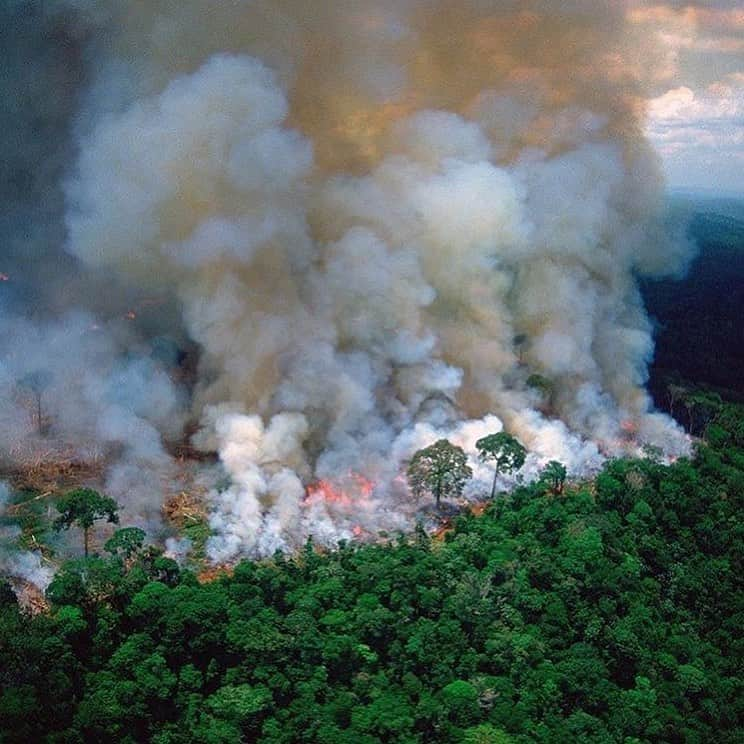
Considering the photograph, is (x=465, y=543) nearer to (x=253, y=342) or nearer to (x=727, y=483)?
(x=253, y=342)

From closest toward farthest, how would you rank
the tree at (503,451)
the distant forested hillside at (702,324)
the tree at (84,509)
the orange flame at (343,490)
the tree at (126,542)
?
the tree at (126,542)
the tree at (84,509)
the orange flame at (343,490)
the tree at (503,451)
the distant forested hillside at (702,324)

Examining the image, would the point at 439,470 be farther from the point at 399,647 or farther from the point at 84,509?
the point at 84,509

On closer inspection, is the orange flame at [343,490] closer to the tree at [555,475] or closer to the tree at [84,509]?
the tree at [555,475]

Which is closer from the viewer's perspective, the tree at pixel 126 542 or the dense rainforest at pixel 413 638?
the dense rainforest at pixel 413 638

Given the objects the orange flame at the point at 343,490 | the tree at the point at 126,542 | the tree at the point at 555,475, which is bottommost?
the tree at the point at 126,542

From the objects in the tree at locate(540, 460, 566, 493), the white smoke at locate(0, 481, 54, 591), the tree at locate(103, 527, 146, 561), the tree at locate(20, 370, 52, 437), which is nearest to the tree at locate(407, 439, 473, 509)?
the tree at locate(540, 460, 566, 493)

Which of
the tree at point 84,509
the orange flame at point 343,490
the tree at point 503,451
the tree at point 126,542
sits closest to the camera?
the tree at point 126,542

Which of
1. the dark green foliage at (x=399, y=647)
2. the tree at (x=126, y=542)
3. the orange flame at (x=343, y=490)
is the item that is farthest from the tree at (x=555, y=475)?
the tree at (x=126, y=542)
